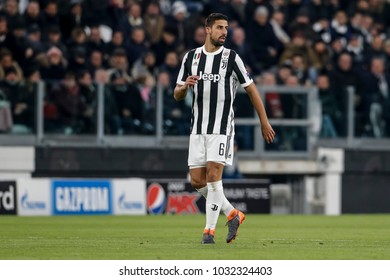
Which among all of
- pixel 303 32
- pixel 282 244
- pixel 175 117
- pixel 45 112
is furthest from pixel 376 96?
pixel 282 244

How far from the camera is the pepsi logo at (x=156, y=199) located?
2269 cm

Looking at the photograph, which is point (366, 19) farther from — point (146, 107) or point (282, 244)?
point (282, 244)

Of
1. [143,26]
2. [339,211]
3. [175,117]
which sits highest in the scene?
[143,26]

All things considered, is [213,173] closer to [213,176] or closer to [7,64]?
[213,176]

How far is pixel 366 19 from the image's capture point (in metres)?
26.8

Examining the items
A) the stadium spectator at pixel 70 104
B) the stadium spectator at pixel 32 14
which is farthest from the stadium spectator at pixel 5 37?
the stadium spectator at pixel 70 104

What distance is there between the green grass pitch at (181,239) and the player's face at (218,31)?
2.09 meters

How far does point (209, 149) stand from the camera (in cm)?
1295

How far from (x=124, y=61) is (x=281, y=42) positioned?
3.67m

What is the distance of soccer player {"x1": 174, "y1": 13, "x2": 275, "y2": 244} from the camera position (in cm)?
1291

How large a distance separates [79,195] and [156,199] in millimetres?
1550

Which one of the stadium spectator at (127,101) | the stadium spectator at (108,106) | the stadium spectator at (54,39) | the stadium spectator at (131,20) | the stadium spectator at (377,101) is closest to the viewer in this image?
the stadium spectator at (54,39)

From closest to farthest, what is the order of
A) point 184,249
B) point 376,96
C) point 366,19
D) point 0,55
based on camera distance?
1. point 184,249
2. point 0,55
3. point 376,96
4. point 366,19

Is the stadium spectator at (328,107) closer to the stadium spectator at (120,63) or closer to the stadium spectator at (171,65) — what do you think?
the stadium spectator at (171,65)
